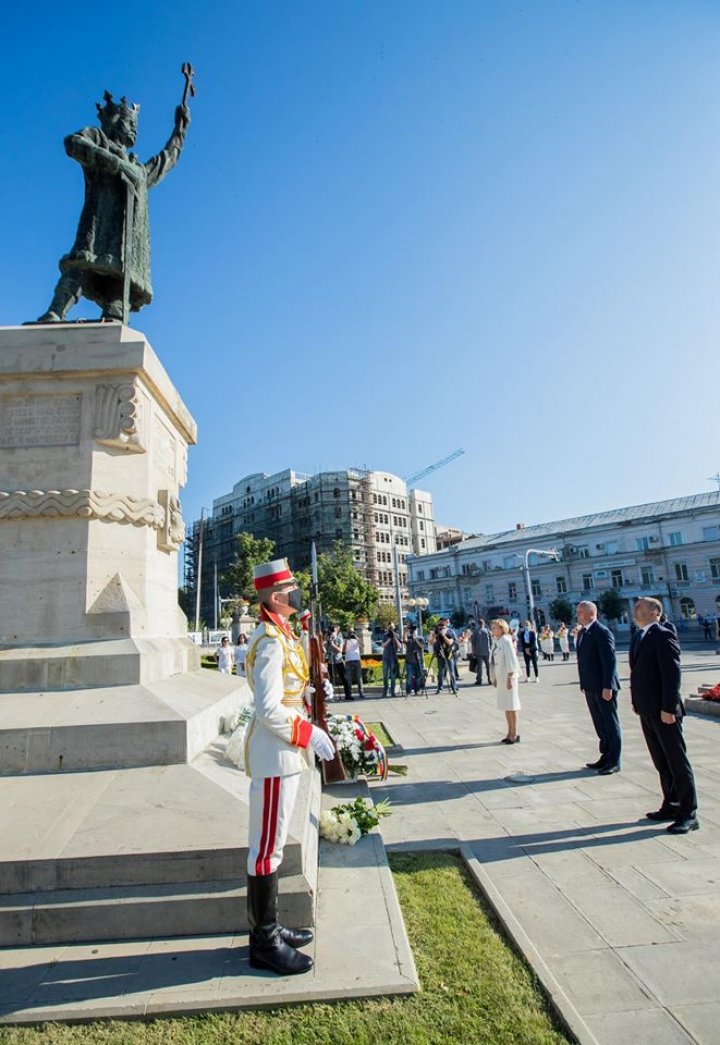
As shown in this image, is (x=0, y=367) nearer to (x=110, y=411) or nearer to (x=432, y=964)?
(x=110, y=411)

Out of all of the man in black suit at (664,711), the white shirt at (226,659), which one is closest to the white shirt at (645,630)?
the man in black suit at (664,711)

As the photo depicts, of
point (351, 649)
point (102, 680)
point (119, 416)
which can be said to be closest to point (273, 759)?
point (102, 680)

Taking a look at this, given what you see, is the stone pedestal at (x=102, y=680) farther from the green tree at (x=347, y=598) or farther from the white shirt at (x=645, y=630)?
the green tree at (x=347, y=598)

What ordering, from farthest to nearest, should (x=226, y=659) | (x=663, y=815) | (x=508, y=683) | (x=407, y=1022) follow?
(x=226, y=659) < (x=508, y=683) < (x=663, y=815) < (x=407, y=1022)

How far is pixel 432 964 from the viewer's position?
2842 mm

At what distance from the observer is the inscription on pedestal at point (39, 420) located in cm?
502

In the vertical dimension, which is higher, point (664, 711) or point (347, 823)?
point (664, 711)

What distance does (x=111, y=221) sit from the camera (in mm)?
6145

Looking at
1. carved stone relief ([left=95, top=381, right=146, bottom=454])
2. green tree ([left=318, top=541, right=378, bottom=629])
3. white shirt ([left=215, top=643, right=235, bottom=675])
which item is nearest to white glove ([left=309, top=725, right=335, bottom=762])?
carved stone relief ([left=95, top=381, right=146, bottom=454])

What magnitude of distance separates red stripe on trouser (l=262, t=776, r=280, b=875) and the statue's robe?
18.2ft

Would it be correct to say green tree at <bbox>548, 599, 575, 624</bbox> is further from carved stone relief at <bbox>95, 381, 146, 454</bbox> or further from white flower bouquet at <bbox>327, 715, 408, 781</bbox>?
carved stone relief at <bbox>95, 381, 146, 454</bbox>

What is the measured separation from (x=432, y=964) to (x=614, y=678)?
16.1 ft

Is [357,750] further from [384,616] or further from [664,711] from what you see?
[384,616]

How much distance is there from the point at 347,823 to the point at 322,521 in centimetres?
7390
